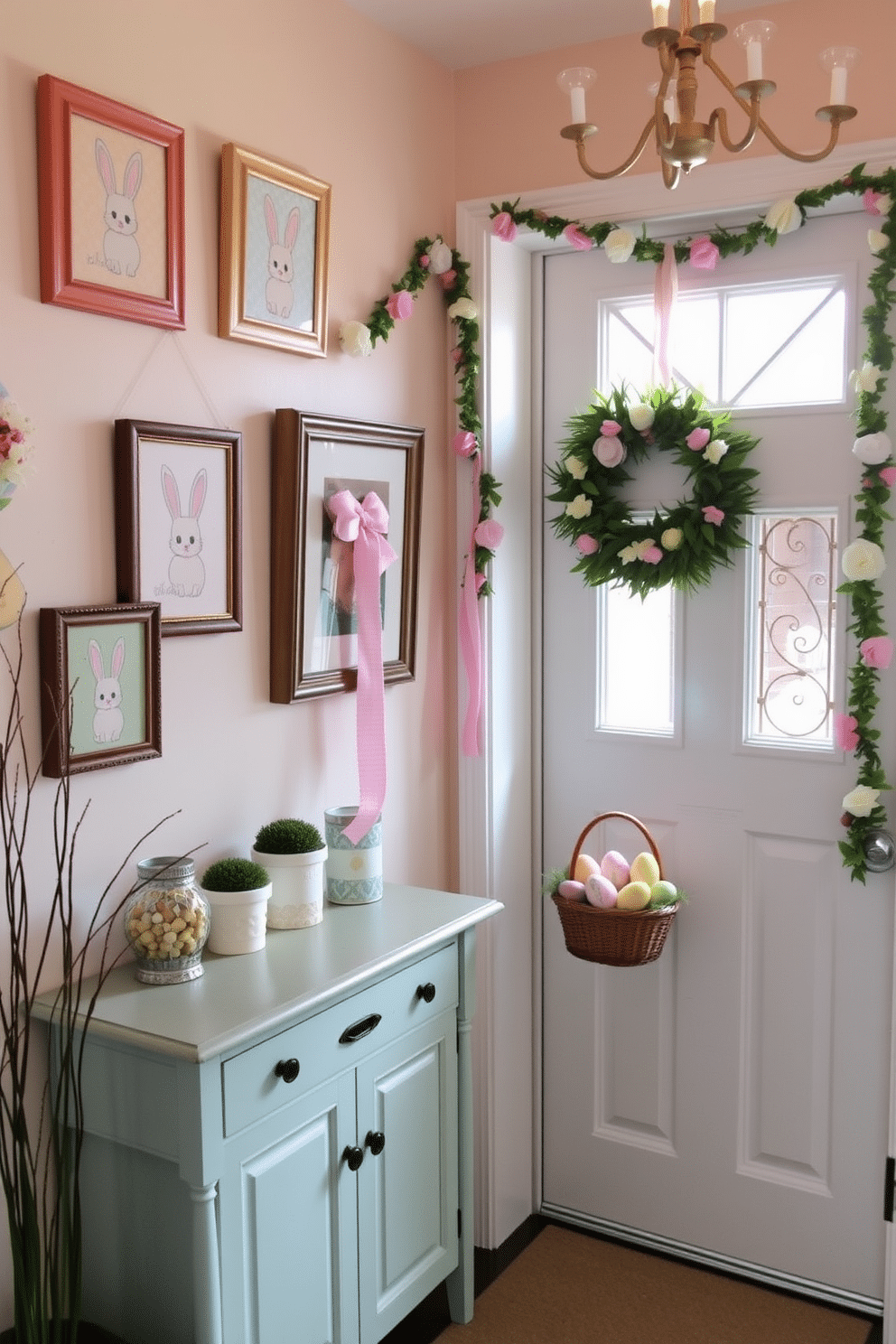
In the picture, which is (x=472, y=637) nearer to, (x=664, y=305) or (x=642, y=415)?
(x=642, y=415)

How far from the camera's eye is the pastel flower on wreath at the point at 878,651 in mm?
2344

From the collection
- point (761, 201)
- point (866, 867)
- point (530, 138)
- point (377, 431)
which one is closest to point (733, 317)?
point (761, 201)

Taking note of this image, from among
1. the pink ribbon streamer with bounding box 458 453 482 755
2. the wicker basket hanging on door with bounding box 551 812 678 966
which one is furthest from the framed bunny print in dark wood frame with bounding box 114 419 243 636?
the wicker basket hanging on door with bounding box 551 812 678 966

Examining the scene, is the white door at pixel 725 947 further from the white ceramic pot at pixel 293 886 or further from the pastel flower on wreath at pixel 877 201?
the white ceramic pot at pixel 293 886

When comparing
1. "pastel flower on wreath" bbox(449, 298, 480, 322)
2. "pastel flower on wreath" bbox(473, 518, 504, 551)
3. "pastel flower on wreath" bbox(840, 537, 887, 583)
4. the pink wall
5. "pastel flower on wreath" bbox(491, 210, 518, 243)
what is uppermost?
the pink wall

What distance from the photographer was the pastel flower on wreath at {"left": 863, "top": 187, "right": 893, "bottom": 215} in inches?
89.5

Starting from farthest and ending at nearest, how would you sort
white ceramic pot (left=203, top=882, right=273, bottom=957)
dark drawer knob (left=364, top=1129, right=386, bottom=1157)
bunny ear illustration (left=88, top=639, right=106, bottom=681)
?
dark drawer knob (left=364, top=1129, right=386, bottom=1157) < white ceramic pot (left=203, top=882, right=273, bottom=957) < bunny ear illustration (left=88, top=639, right=106, bottom=681)

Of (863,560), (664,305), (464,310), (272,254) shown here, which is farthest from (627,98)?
(863,560)

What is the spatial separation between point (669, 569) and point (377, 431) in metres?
0.65

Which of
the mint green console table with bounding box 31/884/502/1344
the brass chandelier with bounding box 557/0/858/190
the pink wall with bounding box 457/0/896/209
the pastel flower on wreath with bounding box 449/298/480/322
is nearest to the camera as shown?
the brass chandelier with bounding box 557/0/858/190

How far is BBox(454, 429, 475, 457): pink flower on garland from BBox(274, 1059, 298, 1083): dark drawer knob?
1.32 metres

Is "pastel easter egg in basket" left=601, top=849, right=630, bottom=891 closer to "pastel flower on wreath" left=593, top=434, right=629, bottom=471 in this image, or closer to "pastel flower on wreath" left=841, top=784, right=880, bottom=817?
"pastel flower on wreath" left=841, top=784, right=880, bottom=817

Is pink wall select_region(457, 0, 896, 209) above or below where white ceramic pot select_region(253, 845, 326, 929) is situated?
above

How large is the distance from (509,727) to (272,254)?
44.4 inches
